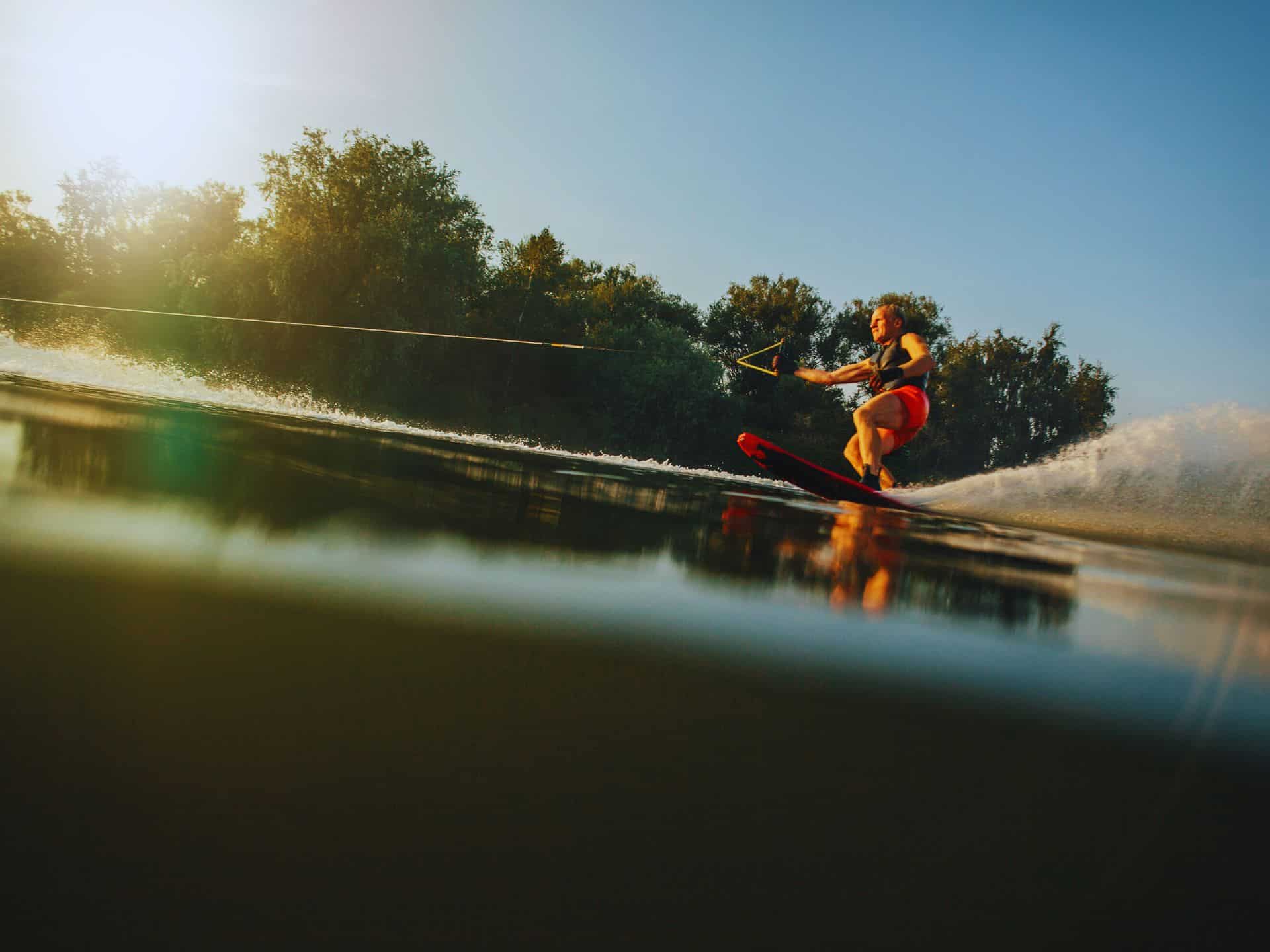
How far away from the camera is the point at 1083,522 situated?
11867 mm

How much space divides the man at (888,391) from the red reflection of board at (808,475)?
0.70ft

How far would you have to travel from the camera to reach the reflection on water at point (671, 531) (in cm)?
350

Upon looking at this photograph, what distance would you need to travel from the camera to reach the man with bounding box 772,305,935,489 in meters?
9.54

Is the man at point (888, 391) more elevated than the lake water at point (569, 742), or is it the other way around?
the man at point (888, 391)

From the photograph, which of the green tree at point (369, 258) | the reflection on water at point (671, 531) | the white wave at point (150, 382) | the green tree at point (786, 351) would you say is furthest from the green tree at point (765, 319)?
the reflection on water at point (671, 531)

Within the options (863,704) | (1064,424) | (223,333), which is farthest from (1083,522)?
(1064,424)

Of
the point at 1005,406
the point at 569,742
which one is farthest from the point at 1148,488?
the point at 1005,406

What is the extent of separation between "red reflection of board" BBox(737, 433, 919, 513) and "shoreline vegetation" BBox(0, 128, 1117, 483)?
19545 mm

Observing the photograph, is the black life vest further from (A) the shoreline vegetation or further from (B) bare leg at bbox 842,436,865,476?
(A) the shoreline vegetation

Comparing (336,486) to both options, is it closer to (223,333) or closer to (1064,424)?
(223,333)

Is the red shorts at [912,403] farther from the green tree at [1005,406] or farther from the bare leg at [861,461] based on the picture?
the green tree at [1005,406]

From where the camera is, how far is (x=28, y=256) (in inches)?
2180

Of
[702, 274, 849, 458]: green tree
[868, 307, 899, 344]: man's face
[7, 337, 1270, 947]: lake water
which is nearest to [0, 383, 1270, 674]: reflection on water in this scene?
[7, 337, 1270, 947]: lake water

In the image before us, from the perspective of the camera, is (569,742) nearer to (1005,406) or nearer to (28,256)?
(1005,406)
